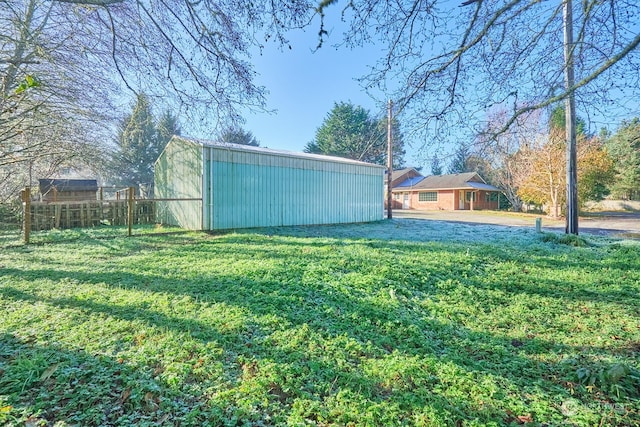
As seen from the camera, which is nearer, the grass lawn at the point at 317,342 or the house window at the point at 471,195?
the grass lawn at the point at 317,342

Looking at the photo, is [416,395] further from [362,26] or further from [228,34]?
[228,34]

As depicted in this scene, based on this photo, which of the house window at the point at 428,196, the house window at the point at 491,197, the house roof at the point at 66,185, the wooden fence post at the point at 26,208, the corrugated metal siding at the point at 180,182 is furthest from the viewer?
the house window at the point at 428,196

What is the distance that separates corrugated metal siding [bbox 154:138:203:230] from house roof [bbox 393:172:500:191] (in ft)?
72.1

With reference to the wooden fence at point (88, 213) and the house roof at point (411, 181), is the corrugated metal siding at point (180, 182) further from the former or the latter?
the house roof at point (411, 181)

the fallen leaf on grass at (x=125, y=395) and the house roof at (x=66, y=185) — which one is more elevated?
the house roof at (x=66, y=185)

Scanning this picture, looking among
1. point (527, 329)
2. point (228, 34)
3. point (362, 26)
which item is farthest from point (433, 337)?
point (228, 34)

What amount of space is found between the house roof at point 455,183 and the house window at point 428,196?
1.75ft

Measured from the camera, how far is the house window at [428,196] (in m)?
27.3

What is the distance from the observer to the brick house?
1014 inches

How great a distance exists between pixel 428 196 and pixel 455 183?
105 inches

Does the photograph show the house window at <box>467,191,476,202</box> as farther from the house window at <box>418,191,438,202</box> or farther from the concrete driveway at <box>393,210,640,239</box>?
the concrete driveway at <box>393,210,640,239</box>

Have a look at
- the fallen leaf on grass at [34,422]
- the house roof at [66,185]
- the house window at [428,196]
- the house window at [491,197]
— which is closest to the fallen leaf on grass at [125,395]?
the fallen leaf on grass at [34,422]

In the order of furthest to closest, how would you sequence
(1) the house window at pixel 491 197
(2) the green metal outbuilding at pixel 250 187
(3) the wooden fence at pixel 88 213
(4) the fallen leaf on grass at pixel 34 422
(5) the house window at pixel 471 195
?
(1) the house window at pixel 491 197 < (5) the house window at pixel 471 195 < (3) the wooden fence at pixel 88 213 < (2) the green metal outbuilding at pixel 250 187 < (4) the fallen leaf on grass at pixel 34 422

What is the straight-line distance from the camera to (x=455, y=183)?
84.8 ft
